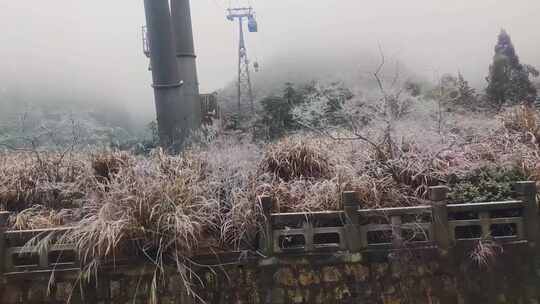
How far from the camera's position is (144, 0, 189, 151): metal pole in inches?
287

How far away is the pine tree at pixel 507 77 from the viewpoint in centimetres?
990

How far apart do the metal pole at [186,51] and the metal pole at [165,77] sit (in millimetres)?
463

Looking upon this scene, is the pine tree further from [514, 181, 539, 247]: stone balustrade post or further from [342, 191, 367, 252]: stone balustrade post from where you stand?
A: [342, 191, 367, 252]: stone balustrade post

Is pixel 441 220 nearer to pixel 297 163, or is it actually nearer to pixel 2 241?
pixel 297 163

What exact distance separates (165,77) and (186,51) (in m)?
1.07

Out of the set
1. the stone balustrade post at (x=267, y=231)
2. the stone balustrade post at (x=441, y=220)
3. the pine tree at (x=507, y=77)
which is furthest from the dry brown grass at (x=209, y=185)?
the pine tree at (x=507, y=77)

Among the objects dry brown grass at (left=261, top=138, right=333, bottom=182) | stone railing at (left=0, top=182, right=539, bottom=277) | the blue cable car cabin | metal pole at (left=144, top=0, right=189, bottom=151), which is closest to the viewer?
stone railing at (left=0, top=182, right=539, bottom=277)

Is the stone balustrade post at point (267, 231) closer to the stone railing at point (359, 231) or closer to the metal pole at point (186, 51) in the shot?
the stone railing at point (359, 231)

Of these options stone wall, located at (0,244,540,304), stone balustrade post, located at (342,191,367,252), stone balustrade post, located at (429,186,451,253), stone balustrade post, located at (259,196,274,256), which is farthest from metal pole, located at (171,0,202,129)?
stone balustrade post, located at (429,186,451,253)

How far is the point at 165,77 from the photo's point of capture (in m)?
7.46

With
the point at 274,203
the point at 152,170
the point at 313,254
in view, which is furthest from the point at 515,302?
the point at 152,170

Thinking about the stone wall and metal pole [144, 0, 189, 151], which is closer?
the stone wall

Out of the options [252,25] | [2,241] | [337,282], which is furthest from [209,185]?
[252,25]

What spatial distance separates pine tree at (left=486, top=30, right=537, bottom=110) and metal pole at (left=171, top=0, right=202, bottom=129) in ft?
21.7
